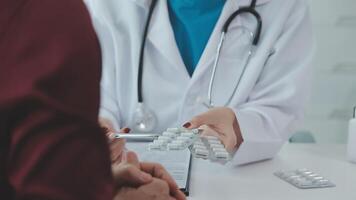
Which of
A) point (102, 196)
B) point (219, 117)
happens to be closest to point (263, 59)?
point (219, 117)

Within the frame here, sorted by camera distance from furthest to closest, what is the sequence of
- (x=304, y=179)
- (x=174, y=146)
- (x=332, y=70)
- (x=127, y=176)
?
(x=332, y=70), (x=304, y=179), (x=174, y=146), (x=127, y=176)

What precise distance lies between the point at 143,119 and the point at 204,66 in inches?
6.9

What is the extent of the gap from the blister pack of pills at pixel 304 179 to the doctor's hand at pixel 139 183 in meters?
0.31

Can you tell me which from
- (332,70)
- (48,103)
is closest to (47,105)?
(48,103)

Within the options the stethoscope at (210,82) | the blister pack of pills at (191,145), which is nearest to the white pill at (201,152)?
the blister pack of pills at (191,145)

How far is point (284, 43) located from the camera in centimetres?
116

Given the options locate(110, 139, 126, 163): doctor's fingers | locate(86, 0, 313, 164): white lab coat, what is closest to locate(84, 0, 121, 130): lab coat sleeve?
locate(86, 0, 313, 164): white lab coat

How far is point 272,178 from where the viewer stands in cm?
92

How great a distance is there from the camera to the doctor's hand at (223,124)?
98 centimetres

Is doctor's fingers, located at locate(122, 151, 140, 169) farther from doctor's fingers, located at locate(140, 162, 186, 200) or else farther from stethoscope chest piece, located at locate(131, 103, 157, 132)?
stethoscope chest piece, located at locate(131, 103, 157, 132)

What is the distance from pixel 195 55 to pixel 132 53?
14 cm

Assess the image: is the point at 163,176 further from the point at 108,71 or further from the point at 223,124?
the point at 108,71

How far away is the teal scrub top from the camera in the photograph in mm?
1206

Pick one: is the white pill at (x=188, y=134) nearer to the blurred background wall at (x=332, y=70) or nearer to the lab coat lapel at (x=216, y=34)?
the lab coat lapel at (x=216, y=34)
